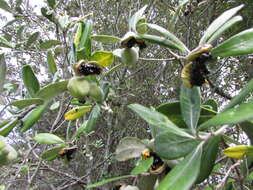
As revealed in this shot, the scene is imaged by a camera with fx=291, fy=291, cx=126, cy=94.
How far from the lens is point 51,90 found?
0.56 meters

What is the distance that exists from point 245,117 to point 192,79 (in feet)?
0.56

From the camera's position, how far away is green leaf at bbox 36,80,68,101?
0.56 metres

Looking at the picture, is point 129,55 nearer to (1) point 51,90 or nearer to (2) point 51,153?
(1) point 51,90

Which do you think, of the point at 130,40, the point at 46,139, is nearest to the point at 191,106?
the point at 130,40

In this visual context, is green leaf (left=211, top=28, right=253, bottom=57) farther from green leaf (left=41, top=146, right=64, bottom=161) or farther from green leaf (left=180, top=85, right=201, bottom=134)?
green leaf (left=41, top=146, right=64, bottom=161)

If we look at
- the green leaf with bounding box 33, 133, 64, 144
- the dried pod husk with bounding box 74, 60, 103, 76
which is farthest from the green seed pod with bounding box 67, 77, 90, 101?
the green leaf with bounding box 33, 133, 64, 144

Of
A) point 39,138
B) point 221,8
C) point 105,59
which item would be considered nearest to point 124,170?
point 221,8

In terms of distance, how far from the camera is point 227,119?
0.39 metres

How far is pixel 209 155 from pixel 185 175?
129 mm

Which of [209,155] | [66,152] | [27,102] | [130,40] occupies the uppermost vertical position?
[130,40]

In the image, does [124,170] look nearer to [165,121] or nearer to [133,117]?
[133,117]

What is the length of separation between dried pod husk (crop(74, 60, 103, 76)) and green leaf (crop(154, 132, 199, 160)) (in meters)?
0.22

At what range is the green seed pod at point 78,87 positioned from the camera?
1.81 ft

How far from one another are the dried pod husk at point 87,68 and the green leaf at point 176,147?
0.73 ft
